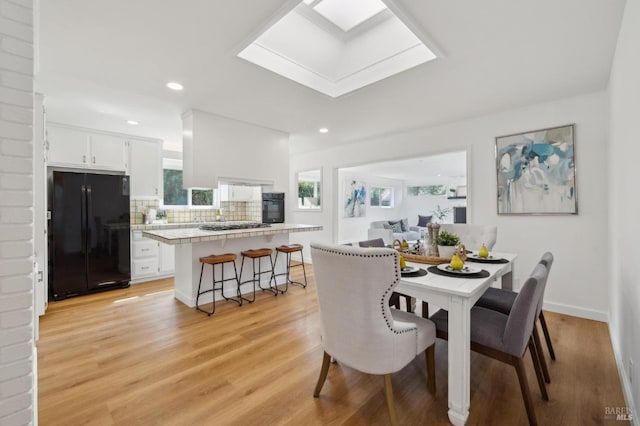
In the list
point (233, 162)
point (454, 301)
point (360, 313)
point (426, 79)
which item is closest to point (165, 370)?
point (360, 313)

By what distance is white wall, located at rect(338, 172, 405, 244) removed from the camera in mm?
8125

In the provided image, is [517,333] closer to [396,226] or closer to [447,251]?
[447,251]

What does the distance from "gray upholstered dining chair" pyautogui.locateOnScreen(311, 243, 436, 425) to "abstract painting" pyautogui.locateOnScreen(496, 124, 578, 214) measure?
2573 millimetres

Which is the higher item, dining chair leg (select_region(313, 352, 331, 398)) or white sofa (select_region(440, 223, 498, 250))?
white sofa (select_region(440, 223, 498, 250))

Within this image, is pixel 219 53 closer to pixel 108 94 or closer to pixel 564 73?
pixel 108 94

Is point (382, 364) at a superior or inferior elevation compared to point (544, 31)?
inferior

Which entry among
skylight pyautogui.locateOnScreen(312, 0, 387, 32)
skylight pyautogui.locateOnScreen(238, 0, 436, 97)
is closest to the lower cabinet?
skylight pyautogui.locateOnScreen(238, 0, 436, 97)

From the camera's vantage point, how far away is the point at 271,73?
8.21 feet

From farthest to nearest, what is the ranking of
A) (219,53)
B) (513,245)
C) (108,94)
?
(513,245)
(108,94)
(219,53)

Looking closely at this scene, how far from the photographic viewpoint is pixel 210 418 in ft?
5.23

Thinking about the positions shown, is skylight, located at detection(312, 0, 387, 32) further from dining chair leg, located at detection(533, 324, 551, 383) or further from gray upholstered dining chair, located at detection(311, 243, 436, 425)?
dining chair leg, located at detection(533, 324, 551, 383)

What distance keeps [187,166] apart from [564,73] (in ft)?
13.5

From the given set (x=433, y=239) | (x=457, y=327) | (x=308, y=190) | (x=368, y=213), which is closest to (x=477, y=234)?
(x=433, y=239)

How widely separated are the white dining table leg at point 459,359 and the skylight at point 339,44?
1.83 m
